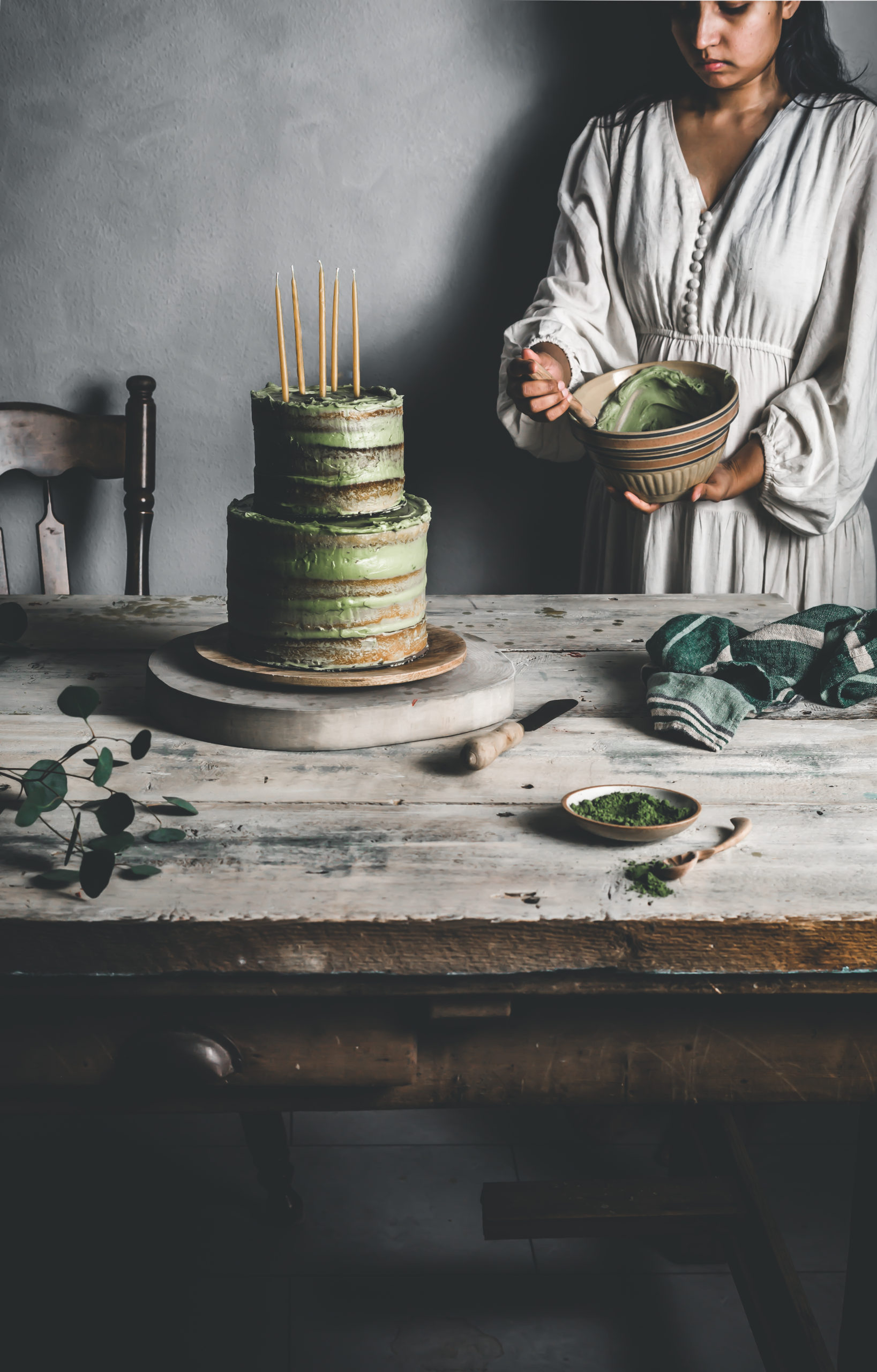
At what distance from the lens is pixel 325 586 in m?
1.02

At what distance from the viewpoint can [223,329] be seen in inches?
88.8

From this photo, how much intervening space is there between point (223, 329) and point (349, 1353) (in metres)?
1.80

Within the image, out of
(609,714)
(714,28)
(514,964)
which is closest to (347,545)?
(609,714)

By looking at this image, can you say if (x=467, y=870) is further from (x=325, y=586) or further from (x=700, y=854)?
(x=325, y=586)

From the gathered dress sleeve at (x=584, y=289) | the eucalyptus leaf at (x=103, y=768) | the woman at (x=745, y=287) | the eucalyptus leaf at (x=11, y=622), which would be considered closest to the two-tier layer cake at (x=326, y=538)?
the eucalyptus leaf at (x=103, y=768)

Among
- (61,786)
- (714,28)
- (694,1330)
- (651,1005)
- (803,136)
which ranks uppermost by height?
(714,28)

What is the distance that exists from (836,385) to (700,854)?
127cm

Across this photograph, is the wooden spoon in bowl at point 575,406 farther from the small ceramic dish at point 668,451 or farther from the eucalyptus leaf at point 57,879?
the eucalyptus leaf at point 57,879

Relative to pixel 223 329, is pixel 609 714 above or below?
below

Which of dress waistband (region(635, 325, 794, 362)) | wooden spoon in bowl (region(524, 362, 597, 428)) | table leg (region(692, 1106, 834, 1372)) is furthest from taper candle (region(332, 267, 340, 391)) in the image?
table leg (region(692, 1106, 834, 1372))

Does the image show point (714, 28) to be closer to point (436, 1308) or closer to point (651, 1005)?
point (651, 1005)

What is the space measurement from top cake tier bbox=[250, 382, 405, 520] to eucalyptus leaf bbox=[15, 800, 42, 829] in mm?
349

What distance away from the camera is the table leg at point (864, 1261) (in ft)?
2.98

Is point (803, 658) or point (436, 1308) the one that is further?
point (436, 1308)
